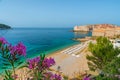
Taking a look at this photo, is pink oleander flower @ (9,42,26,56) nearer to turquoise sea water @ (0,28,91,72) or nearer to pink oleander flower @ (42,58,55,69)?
turquoise sea water @ (0,28,91,72)

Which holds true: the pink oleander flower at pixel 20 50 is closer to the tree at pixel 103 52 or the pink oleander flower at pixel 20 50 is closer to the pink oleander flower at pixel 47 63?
the pink oleander flower at pixel 47 63

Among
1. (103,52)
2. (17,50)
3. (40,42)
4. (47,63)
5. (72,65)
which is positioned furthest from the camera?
(40,42)

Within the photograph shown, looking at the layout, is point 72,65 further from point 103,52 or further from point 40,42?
point 40,42

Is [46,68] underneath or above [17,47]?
underneath

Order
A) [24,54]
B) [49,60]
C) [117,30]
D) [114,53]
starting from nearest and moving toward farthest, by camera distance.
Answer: [24,54]
[49,60]
[114,53]
[117,30]

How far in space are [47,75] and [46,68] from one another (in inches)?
6.5

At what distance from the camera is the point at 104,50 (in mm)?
15117

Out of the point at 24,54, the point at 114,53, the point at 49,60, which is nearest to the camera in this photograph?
the point at 24,54

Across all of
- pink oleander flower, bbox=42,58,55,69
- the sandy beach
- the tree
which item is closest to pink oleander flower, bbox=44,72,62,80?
pink oleander flower, bbox=42,58,55,69

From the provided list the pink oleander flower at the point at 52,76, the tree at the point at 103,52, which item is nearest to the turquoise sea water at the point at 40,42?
the pink oleander flower at the point at 52,76

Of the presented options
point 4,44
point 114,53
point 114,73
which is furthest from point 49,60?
point 114,53

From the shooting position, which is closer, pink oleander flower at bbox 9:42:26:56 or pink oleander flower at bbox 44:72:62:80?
pink oleander flower at bbox 9:42:26:56

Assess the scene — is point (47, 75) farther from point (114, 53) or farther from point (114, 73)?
point (114, 53)

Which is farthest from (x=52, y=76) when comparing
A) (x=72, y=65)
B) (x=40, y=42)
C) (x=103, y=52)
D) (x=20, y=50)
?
(x=40, y=42)
